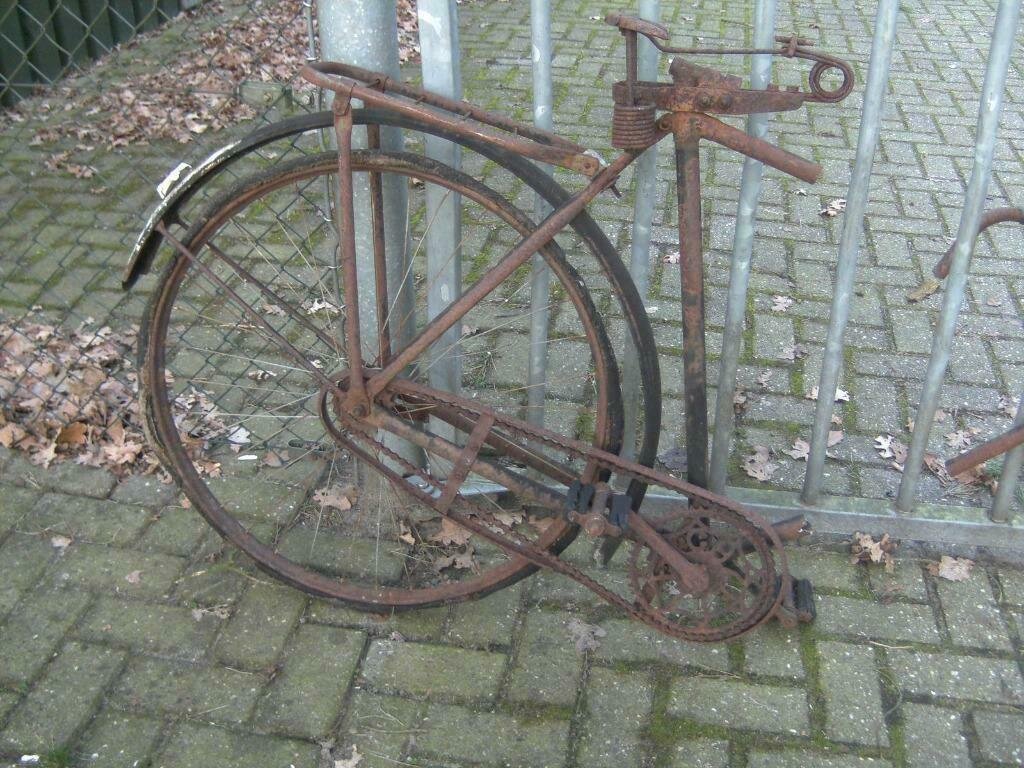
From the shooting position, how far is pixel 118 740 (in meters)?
2.51

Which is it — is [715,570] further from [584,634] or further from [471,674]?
[471,674]

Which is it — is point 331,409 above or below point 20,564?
above

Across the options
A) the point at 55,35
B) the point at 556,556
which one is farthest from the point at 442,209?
the point at 55,35

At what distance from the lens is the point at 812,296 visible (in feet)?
14.3

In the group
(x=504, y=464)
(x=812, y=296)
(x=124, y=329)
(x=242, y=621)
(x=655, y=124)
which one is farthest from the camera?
(x=812, y=296)

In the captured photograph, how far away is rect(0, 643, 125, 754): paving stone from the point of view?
2498 millimetres

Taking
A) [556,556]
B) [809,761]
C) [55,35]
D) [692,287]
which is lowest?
[809,761]

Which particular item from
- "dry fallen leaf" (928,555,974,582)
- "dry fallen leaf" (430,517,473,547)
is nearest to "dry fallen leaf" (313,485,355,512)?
"dry fallen leaf" (430,517,473,547)

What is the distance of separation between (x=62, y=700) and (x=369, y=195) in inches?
58.8

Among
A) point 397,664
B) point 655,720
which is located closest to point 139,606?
point 397,664

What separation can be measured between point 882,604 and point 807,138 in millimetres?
3487

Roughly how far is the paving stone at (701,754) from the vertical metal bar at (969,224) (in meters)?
0.95

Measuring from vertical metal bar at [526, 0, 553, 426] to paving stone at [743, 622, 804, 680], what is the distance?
858 millimetres

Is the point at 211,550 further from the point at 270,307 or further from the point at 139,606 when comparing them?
the point at 270,307
